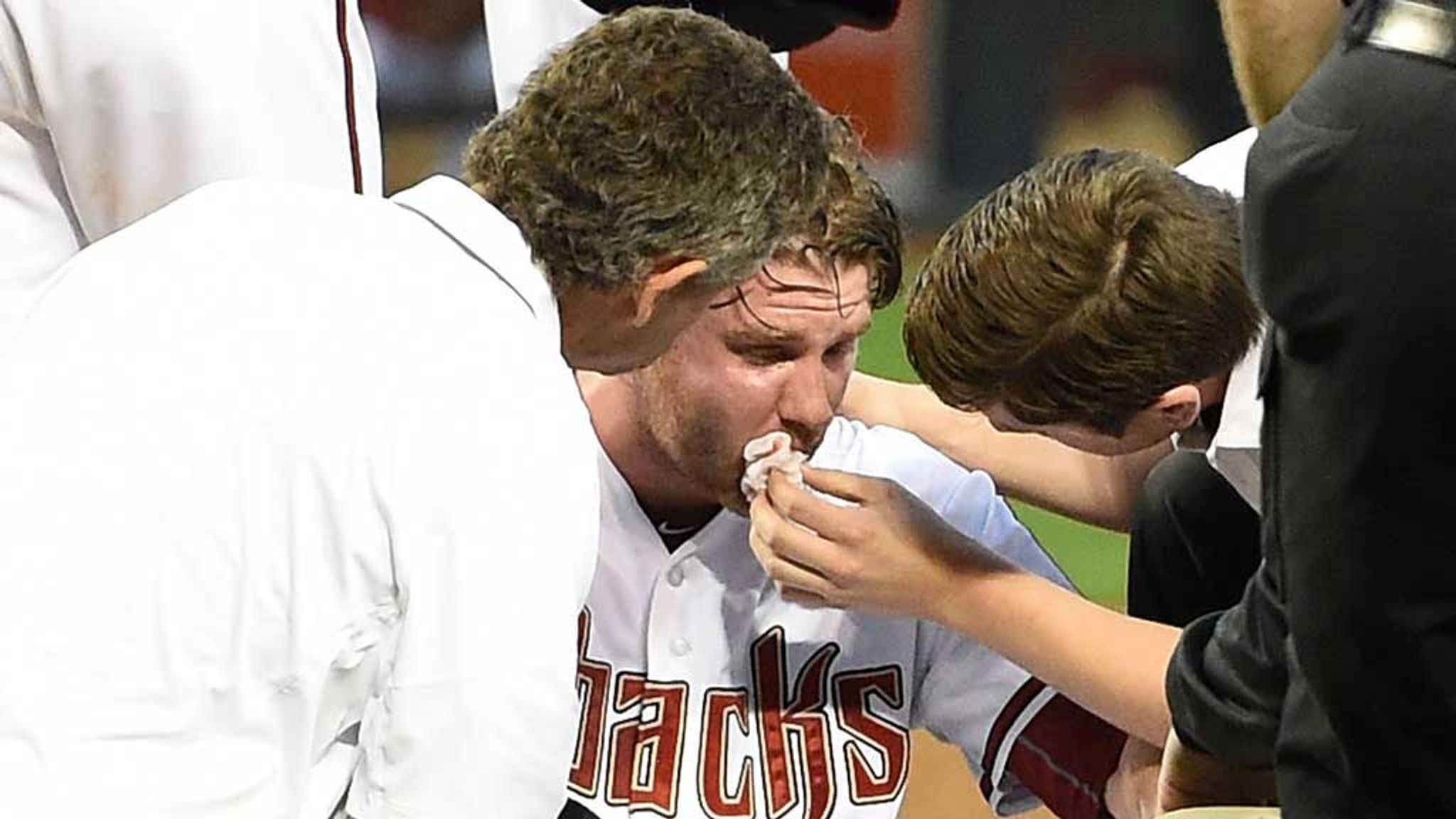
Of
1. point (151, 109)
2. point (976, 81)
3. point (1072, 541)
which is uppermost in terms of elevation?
point (151, 109)

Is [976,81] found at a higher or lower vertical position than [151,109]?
lower

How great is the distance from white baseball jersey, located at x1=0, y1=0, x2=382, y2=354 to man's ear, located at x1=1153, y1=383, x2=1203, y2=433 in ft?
1.96

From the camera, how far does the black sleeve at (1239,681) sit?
1.10 meters

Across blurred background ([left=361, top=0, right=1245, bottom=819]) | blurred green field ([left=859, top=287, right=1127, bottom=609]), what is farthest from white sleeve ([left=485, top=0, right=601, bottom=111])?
blurred background ([left=361, top=0, right=1245, bottom=819])

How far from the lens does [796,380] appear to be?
167cm

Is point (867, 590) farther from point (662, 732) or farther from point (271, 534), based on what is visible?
point (271, 534)

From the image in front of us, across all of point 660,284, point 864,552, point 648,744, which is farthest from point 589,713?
point 660,284

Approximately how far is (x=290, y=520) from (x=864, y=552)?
1.70 ft

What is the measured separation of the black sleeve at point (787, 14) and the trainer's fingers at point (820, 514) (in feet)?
1.50

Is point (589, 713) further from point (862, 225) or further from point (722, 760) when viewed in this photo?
point (862, 225)

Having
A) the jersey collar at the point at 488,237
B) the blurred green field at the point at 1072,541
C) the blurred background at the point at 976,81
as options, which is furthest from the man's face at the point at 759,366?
the blurred background at the point at 976,81

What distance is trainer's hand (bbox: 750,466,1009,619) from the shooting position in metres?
1.59

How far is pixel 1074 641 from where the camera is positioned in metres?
1.56

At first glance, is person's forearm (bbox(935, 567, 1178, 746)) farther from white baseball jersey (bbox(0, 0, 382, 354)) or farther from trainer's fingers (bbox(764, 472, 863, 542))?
white baseball jersey (bbox(0, 0, 382, 354))
